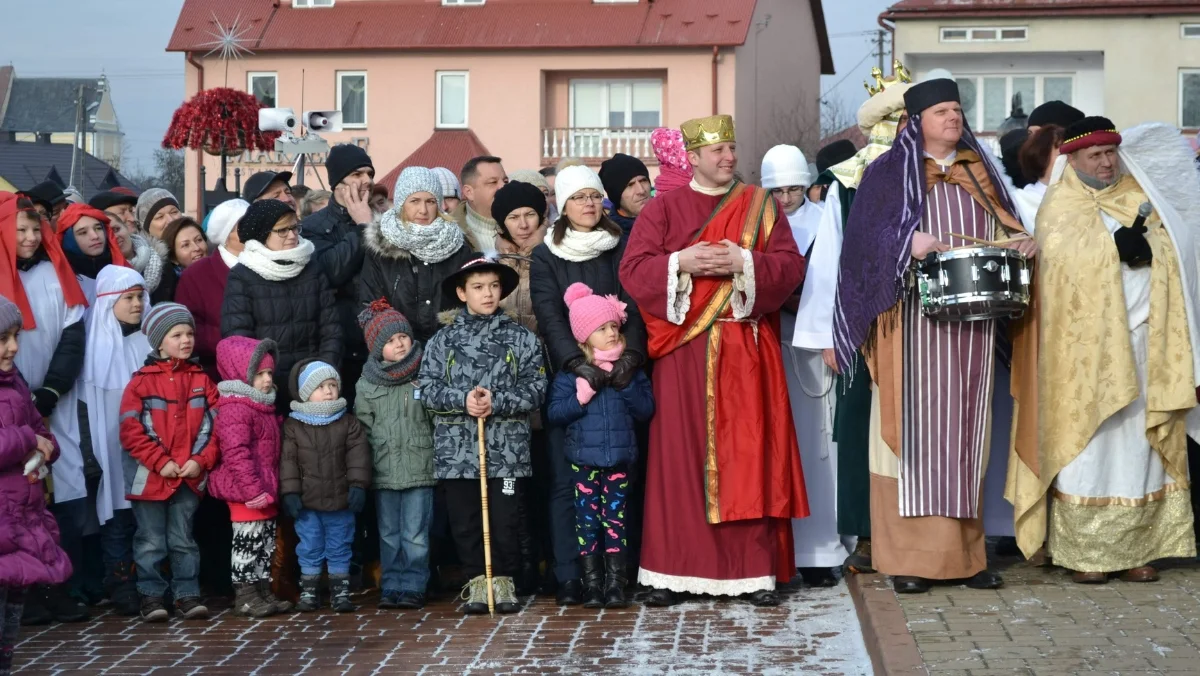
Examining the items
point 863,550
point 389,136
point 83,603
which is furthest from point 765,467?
point 389,136

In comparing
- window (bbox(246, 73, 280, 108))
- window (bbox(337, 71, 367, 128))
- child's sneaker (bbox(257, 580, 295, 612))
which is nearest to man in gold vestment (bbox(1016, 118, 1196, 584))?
child's sneaker (bbox(257, 580, 295, 612))

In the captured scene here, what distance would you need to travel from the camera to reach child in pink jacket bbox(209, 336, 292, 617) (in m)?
7.63

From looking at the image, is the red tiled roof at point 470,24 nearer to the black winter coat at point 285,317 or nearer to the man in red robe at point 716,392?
the black winter coat at point 285,317

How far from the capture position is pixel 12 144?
2448 inches

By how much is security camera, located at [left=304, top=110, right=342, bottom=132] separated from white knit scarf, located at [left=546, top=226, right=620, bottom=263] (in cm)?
624

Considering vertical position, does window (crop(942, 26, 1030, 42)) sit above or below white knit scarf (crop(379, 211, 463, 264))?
above

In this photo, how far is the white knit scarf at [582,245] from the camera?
7.94 meters

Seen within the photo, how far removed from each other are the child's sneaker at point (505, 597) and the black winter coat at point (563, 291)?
41.6 inches

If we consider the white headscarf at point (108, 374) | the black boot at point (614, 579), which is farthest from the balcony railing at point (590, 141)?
the black boot at point (614, 579)

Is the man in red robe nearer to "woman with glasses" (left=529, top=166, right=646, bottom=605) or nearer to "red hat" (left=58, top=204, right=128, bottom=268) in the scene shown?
"woman with glasses" (left=529, top=166, right=646, bottom=605)

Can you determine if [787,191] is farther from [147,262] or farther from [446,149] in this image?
[446,149]

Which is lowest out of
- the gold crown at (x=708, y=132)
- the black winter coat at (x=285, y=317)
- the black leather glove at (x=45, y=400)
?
the black leather glove at (x=45, y=400)

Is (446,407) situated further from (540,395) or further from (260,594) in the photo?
(260,594)

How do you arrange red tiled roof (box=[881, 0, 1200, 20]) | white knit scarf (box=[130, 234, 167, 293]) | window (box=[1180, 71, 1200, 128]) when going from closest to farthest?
white knit scarf (box=[130, 234, 167, 293]) → red tiled roof (box=[881, 0, 1200, 20]) → window (box=[1180, 71, 1200, 128])
